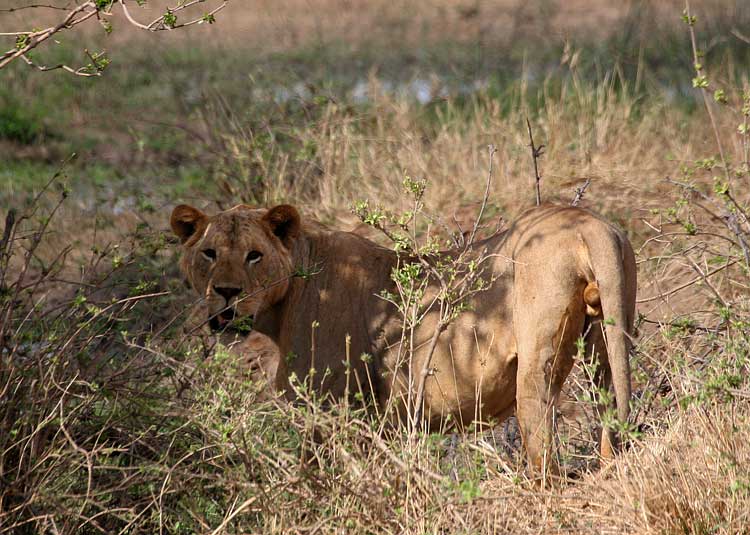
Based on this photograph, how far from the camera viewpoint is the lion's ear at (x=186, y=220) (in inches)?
208

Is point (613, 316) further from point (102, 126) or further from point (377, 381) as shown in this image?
point (102, 126)

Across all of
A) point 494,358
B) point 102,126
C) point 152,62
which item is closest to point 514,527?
point 494,358

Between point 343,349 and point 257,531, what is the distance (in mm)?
1374

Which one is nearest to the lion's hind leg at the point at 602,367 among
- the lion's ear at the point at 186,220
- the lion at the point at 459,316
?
the lion at the point at 459,316

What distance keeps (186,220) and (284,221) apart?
0.43 meters

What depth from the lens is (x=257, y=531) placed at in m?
4.06

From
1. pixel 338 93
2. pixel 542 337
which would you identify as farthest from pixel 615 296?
pixel 338 93

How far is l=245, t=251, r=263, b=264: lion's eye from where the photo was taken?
5164 mm

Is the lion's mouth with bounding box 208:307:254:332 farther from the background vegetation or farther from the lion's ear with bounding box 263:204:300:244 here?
the lion's ear with bounding box 263:204:300:244

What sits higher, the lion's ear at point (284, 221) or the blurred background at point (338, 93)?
the lion's ear at point (284, 221)

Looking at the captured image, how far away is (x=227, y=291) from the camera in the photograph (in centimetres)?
505

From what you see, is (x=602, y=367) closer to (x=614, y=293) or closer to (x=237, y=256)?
(x=614, y=293)

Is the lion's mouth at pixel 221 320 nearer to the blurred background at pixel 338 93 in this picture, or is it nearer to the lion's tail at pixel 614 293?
the blurred background at pixel 338 93

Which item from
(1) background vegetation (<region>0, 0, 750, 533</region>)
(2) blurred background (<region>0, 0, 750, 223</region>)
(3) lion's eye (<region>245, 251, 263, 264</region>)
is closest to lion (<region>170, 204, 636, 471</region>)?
(3) lion's eye (<region>245, 251, 263, 264</region>)
